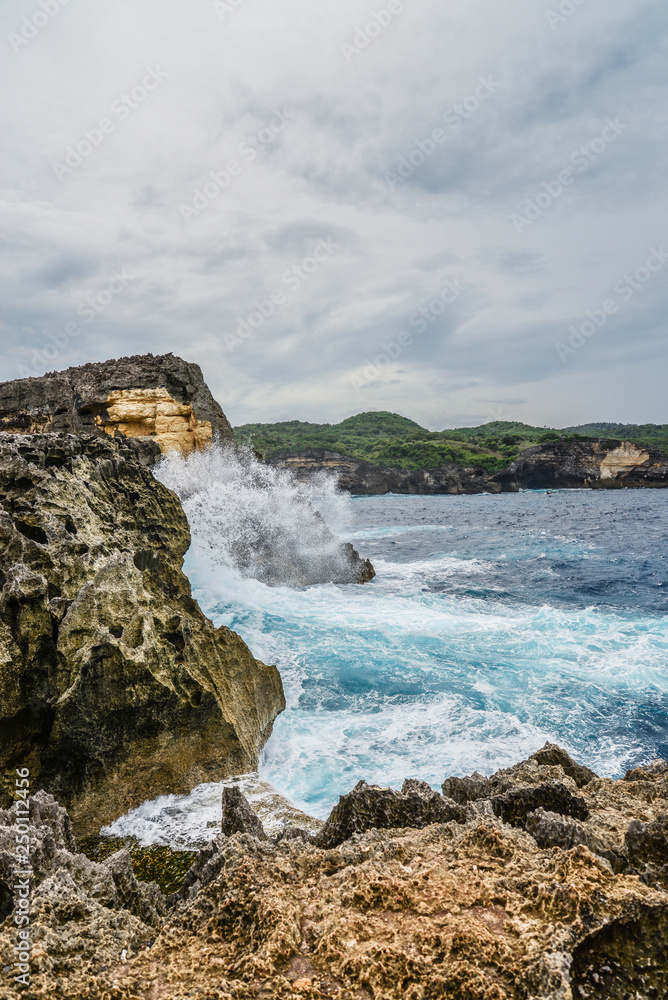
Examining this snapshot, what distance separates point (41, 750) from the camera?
192 inches

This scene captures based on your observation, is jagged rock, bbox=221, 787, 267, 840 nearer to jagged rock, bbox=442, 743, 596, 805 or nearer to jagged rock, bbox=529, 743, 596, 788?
jagged rock, bbox=442, 743, 596, 805

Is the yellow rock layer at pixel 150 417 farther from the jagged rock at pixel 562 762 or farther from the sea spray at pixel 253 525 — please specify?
the jagged rock at pixel 562 762

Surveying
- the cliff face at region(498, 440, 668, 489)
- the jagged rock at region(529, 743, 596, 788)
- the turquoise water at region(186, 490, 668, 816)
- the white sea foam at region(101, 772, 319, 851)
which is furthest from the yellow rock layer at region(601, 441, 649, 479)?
the white sea foam at region(101, 772, 319, 851)

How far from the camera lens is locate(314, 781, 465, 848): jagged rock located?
12.0 ft

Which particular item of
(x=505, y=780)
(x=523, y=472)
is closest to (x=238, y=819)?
(x=505, y=780)

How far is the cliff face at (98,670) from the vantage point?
4.89 metres

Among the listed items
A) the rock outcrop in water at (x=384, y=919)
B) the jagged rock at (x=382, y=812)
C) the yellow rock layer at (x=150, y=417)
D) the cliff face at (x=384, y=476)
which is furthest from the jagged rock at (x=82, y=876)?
the cliff face at (x=384, y=476)

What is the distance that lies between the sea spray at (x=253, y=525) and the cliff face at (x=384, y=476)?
5649 centimetres

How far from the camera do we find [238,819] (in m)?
3.80

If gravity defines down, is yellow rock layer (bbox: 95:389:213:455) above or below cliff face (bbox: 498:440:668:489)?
above

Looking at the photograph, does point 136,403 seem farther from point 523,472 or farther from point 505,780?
point 523,472

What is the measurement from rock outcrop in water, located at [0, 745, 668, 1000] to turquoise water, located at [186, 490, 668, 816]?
128 inches

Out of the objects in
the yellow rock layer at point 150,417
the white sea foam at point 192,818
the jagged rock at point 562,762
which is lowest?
the white sea foam at point 192,818

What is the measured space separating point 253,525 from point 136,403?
800 centimetres
